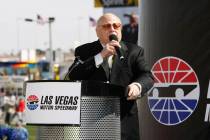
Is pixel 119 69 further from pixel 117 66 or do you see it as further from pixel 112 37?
pixel 112 37

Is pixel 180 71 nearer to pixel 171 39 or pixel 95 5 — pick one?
pixel 171 39

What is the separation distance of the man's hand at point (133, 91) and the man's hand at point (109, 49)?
245mm

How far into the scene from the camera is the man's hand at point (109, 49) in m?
4.38

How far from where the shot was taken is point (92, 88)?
14.4ft

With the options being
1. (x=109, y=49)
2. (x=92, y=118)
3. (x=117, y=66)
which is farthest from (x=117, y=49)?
(x=92, y=118)

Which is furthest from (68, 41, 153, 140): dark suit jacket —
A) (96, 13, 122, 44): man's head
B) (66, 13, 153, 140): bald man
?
(96, 13, 122, 44): man's head

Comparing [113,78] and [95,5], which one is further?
[95,5]

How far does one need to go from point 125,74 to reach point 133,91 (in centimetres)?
33

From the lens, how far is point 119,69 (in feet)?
15.4

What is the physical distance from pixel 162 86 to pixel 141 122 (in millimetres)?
491

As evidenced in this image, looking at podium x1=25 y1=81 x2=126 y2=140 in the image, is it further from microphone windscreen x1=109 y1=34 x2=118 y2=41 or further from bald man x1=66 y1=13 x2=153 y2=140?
microphone windscreen x1=109 y1=34 x2=118 y2=41

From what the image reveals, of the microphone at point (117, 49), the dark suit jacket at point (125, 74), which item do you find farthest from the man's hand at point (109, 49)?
the dark suit jacket at point (125, 74)

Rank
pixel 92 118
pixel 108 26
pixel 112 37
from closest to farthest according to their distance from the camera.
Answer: pixel 92 118, pixel 112 37, pixel 108 26

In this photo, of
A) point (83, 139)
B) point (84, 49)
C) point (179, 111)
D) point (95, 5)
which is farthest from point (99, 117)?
point (95, 5)
